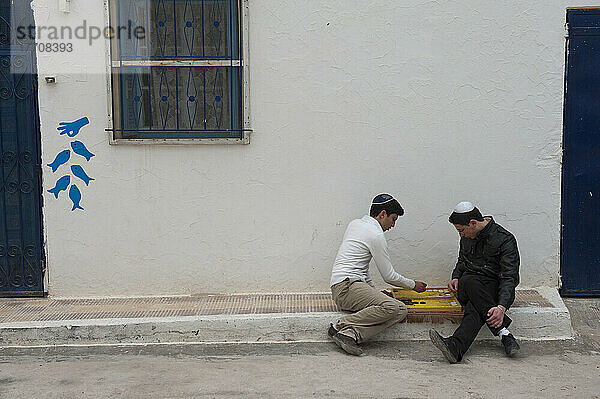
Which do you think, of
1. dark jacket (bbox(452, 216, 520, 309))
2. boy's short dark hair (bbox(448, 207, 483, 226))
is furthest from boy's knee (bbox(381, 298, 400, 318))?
boy's short dark hair (bbox(448, 207, 483, 226))

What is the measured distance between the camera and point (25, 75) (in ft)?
19.2

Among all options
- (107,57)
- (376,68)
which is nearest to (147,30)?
(107,57)

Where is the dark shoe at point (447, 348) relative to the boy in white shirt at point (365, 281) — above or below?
below

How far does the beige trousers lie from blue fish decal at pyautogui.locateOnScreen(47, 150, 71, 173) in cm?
254

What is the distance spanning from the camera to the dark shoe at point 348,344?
5086 millimetres

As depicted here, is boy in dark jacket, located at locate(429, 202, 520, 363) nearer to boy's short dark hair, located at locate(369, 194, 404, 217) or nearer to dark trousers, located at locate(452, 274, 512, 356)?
dark trousers, located at locate(452, 274, 512, 356)

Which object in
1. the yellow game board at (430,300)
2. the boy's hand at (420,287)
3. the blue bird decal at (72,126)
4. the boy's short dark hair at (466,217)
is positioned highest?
the blue bird decal at (72,126)

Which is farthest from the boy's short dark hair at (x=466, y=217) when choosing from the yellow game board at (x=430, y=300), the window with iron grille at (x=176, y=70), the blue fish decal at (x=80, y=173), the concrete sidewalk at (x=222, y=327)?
the blue fish decal at (x=80, y=173)

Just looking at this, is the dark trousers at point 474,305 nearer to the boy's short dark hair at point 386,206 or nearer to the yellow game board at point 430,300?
the yellow game board at point 430,300

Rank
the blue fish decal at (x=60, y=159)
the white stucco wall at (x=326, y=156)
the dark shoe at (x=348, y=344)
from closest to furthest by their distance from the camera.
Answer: the dark shoe at (x=348, y=344), the white stucco wall at (x=326, y=156), the blue fish decal at (x=60, y=159)

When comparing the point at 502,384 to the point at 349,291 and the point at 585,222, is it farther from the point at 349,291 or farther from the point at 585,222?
the point at 585,222

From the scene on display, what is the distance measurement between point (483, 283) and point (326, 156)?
5.37 ft

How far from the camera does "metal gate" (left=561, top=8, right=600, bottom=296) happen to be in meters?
5.77

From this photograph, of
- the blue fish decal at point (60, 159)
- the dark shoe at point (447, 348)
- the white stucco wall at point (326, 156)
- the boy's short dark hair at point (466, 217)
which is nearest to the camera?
the dark shoe at point (447, 348)
